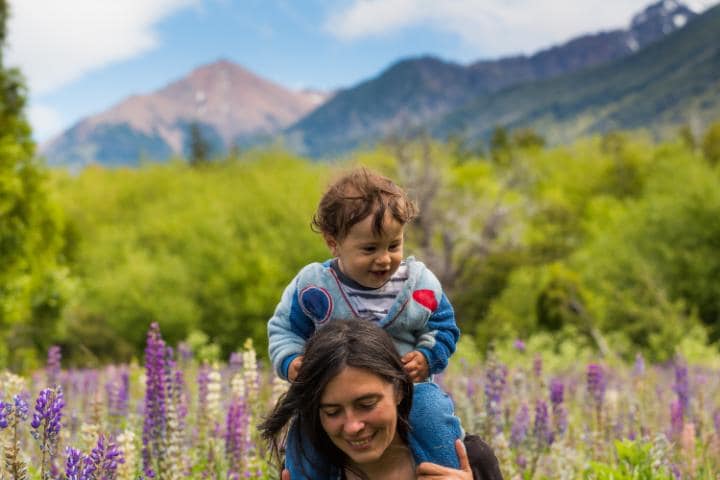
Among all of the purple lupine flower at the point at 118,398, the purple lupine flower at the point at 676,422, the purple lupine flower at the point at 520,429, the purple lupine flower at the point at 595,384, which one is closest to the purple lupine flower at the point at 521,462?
the purple lupine flower at the point at 520,429

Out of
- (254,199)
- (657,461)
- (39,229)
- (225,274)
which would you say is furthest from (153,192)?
(657,461)

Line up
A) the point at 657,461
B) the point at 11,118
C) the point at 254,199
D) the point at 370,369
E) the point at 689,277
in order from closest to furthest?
the point at 370,369 → the point at 657,461 → the point at 11,118 → the point at 689,277 → the point at 254,199

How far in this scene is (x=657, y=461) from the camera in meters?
3.65

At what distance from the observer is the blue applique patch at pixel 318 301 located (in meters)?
2.98

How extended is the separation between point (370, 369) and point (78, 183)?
73.9 meters

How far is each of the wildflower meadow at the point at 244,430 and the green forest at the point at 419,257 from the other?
11464 mm

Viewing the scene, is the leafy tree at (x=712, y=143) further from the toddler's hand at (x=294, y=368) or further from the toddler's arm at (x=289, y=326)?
the toddler's hand at (x=294, y=368)

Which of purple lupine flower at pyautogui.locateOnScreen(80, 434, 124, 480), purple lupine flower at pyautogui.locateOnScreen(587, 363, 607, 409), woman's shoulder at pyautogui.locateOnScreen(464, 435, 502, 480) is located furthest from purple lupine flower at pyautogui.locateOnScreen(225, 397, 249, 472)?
purple lupine flower at pyautogui.locateOnScreen(587, 363, 607, 409)

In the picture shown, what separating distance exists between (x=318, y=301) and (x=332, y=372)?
0.53m

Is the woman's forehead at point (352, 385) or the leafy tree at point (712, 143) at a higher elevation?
the leafy tree at point (712, 143)

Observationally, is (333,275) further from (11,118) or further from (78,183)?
(78,183)

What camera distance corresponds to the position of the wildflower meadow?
109 inches

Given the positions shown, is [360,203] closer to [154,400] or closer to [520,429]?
[154,400]

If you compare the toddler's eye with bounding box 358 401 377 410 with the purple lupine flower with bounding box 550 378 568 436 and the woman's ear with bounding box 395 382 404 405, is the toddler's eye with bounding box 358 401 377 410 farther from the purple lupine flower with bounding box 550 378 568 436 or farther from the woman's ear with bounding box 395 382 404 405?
the purple lupine flower with bounding box 550 378 568 436
